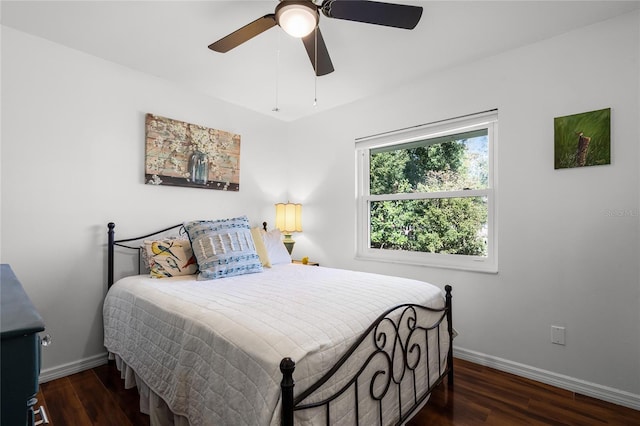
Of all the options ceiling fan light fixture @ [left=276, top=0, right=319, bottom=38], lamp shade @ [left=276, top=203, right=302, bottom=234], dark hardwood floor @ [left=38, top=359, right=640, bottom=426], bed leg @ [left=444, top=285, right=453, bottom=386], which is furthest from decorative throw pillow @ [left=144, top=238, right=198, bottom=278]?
bed leg @ [left=444, top=285, right=453, bottom=386]

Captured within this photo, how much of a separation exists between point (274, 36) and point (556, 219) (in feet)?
7.69

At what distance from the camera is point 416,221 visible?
302 cm

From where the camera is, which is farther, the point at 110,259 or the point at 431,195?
the point at 431,195

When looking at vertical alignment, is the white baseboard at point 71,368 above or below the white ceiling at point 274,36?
below

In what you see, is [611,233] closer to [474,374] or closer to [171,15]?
[474,374]

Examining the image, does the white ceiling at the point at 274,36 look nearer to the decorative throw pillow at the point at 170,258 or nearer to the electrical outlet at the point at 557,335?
the decorative throw pillow at the point at 170,258

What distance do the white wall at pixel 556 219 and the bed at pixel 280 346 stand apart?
0.62m

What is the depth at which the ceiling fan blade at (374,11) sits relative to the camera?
151 cm

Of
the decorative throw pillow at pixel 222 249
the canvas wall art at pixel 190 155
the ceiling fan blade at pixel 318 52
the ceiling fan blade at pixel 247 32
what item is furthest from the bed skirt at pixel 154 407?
the ceiling fan blade at pixel 318 52

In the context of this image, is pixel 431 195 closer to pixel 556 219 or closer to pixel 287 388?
pixel 556 219

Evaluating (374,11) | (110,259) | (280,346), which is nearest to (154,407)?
(280,346)

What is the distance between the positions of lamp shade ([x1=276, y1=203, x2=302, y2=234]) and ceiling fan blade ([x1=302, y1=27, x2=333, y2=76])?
1881 mm

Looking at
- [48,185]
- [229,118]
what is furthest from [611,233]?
[48,185]

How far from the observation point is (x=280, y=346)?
3.71 ft
